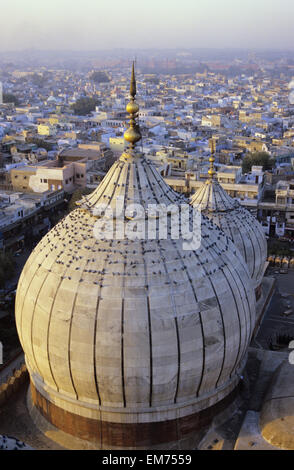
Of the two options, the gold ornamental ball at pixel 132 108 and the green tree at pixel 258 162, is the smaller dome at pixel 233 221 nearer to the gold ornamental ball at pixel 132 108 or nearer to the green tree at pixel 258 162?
the gold ornamental ball at pixel 132 108

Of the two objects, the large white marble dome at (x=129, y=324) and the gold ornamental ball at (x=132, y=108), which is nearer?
the large white marble dome at (x=129, y=324)

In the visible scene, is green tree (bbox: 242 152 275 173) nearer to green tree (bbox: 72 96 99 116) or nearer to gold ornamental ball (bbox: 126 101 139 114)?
gold ornamental ball (bbox: 126 101 139 114)

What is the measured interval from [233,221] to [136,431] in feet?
31.6

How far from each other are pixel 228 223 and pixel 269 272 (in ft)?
38.4

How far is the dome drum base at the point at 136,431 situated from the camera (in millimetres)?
12836

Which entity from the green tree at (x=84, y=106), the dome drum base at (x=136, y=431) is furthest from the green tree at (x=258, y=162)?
the green tree at (x=84, y=106)

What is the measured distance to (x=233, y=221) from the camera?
2002cm

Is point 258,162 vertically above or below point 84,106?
above

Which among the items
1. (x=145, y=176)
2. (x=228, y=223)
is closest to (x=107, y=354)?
(x=145, y=176)

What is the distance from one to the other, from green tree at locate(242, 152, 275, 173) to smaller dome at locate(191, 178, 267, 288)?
31554 mm

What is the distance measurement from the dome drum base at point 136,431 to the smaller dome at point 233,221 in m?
7.68

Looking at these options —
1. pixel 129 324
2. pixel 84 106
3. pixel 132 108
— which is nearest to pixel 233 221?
pixel 132 108

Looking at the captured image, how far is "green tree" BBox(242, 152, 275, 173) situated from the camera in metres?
51.2

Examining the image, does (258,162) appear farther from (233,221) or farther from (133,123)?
(133,123)
